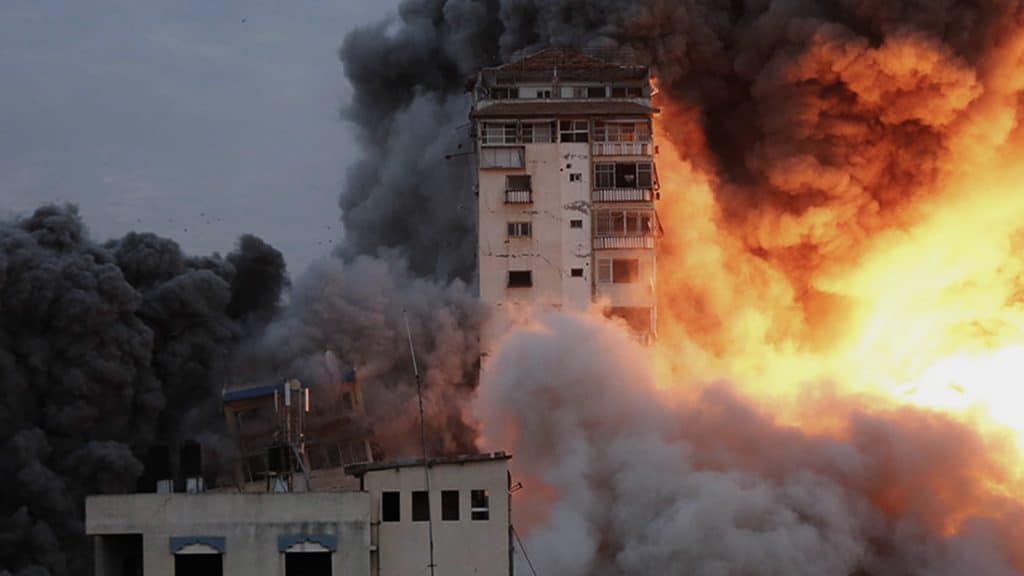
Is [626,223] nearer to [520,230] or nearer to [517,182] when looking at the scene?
[520,230]

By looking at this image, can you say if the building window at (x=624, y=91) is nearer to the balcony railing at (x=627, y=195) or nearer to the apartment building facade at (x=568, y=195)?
the apartment building facade at (x=568, y=195)

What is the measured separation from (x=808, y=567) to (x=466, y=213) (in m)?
20.5

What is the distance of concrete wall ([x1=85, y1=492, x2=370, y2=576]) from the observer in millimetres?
52500

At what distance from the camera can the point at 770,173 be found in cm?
7012

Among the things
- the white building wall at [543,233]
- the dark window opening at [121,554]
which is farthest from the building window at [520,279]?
the dark window opening at [121,554]

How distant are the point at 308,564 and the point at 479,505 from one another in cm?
480

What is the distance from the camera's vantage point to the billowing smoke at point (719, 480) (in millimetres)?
58594

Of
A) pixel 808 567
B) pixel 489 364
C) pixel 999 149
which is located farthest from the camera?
pixel 999 149

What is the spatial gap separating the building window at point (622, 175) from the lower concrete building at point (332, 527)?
18871 mm

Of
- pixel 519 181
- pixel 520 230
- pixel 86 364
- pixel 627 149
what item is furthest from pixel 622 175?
pixel 86 364

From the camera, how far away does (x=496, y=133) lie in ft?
235

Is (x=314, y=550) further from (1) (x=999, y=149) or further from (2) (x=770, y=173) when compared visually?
(1) (x=999, y=149)

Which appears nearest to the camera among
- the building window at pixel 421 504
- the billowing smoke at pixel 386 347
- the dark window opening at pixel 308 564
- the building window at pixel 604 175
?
the dark window opening at pixel 308 564

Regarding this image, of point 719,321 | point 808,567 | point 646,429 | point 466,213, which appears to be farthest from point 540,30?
point 808,567
